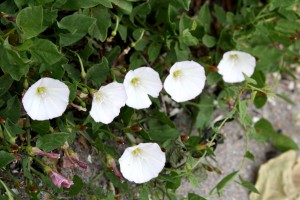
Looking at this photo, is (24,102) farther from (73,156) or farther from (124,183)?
(124,183)

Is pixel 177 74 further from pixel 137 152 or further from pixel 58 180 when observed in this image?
pixel 58 180

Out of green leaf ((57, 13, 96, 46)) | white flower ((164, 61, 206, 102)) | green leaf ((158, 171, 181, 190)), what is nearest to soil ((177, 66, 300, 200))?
green leaf ((158, 171, 181, 190))

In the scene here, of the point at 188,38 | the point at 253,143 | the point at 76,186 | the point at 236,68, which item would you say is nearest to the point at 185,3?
the point at 188,38

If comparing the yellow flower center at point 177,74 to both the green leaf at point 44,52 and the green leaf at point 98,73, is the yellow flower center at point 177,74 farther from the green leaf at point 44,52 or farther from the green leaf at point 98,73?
the green leaf at point 44,52

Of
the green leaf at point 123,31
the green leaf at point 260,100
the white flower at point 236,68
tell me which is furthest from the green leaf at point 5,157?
the green leaf at point 260,100

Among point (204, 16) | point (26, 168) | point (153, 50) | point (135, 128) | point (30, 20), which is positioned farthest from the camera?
point (204, 16)

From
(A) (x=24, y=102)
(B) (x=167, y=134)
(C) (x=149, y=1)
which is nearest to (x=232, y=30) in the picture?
(C) (x=149, y=1)
